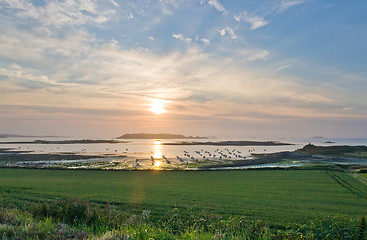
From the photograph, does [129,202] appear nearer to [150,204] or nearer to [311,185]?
[150,204]

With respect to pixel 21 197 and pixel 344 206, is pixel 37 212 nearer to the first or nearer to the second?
pixel 21 197

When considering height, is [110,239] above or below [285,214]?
above

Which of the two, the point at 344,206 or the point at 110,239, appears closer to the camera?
the point at 110,239

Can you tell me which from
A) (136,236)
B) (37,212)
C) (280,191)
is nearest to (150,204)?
(37,212)

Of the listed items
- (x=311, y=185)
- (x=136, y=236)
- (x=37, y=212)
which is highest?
(x=136, y=236)

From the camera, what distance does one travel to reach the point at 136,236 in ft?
17.6

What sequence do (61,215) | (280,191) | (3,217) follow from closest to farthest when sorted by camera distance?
1. (3,217)
2. (61,215)
3. (280,191)

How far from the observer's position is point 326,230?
6.29 m

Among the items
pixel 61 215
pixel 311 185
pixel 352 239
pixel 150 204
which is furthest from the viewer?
pixel 311 185

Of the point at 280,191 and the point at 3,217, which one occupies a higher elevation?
the point at 3,217

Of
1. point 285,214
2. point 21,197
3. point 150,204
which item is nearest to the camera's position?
point 285,214

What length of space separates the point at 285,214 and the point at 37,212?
13403 millimetres

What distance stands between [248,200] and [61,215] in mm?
15031

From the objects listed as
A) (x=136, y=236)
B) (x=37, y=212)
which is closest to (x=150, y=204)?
(x=37, y=212)
